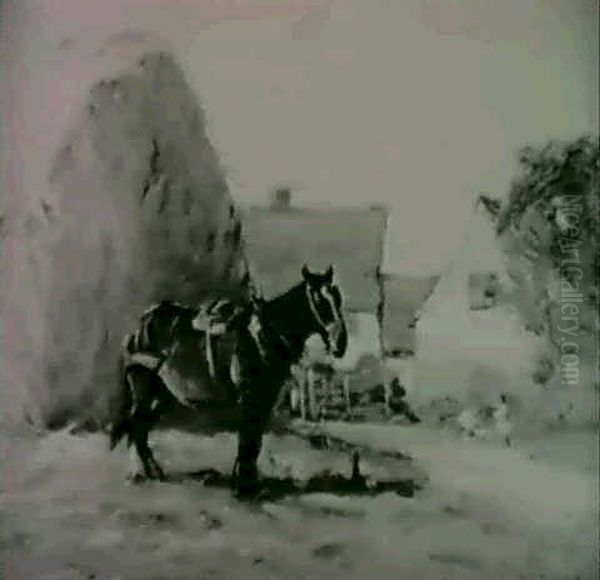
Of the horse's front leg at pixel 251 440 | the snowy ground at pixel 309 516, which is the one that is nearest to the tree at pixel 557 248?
the snowy ground at pixel 309 516

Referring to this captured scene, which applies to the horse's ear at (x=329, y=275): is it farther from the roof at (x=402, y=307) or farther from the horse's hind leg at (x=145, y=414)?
the horse's hind leg at (x=145, y=414)

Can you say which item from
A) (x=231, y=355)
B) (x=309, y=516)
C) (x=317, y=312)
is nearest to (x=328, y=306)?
(x=317, y=312)

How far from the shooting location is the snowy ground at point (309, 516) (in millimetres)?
1142

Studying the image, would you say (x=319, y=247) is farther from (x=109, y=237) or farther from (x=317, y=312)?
(x=109, y=237)

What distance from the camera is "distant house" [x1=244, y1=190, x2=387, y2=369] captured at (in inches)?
45.7

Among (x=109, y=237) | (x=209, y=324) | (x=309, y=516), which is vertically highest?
(x=109, y=237)

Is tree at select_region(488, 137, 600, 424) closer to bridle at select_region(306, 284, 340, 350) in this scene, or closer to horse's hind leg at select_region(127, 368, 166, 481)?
bridle at select_region(306, 284, 340, 350)

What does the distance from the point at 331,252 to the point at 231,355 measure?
6.6 inches

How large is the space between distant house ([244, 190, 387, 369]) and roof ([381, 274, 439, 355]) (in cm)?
1

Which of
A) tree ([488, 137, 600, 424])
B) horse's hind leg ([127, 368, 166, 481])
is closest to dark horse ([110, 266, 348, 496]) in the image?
horse's hind leg ([127, 368, 166, 481])

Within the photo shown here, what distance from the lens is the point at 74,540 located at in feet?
3.75

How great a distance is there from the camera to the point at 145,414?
115 centimetres

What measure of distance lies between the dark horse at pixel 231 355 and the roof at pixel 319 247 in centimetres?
2

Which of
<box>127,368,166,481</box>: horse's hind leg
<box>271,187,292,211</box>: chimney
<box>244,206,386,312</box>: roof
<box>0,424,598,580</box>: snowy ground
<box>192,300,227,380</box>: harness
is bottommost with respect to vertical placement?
<box>0,424,598,580</box>: snowy ground
